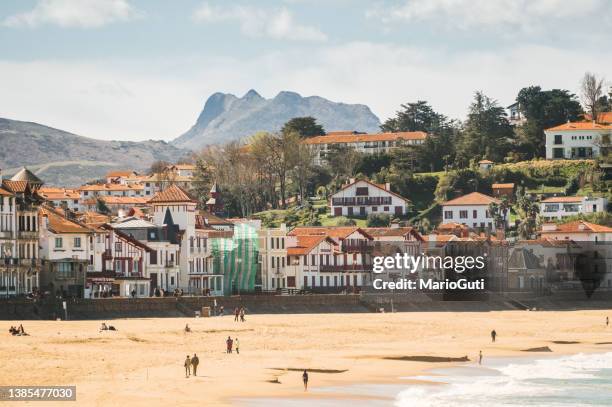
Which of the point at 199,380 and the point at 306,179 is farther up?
the point at 306,179

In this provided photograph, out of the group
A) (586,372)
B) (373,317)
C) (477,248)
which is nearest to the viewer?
(586,372)

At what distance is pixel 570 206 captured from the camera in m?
149

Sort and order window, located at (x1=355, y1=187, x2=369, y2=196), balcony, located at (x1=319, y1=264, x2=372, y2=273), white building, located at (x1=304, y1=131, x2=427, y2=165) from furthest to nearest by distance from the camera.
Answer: white building, located at (x1=304, y1=131, x2=427, y2=165), window, located at (x1=355, y1=187, x2=369, y2=196), balcony, located at (x1=319, y1=264, x2=372, y2=273)

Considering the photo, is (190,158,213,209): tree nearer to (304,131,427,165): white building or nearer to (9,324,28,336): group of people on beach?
(304,131,427,165): white building

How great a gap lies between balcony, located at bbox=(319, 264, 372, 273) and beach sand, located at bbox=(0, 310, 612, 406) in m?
16.3

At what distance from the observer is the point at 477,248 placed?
119m

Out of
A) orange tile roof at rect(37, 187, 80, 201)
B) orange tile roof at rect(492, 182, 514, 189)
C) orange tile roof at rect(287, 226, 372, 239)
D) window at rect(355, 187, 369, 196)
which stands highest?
orange tile roof at rect(37, 187, 80, 201)

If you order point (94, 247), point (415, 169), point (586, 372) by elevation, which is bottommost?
point (586, 372)

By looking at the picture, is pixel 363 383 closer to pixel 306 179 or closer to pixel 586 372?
pixel 586 372

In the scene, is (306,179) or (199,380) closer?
(199,380)

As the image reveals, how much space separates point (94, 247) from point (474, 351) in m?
32.5

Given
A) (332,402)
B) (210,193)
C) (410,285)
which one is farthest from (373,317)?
(210,193)

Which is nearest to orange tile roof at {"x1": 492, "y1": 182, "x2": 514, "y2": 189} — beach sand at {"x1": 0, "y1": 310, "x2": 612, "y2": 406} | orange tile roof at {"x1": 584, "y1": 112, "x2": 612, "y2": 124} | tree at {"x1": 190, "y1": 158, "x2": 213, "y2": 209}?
orange tile roof at {"x1": 584, "y1": 112, "x2": 612, "y2": 124}

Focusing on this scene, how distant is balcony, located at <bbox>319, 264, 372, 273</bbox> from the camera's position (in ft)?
366
